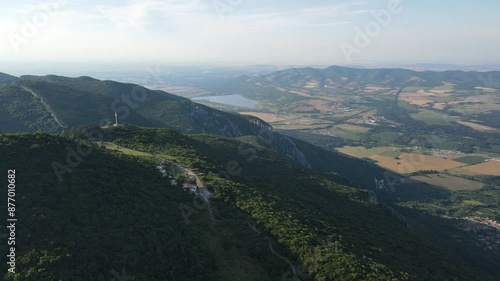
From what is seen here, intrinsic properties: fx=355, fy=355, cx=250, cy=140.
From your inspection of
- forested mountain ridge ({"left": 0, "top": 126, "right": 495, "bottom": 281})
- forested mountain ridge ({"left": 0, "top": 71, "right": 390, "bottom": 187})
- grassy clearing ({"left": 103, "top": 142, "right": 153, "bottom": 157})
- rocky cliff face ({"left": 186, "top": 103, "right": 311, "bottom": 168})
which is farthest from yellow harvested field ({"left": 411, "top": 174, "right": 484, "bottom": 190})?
grassy clearing ({"left": 103, "top": 142, "right": 153, "bottom": 157})

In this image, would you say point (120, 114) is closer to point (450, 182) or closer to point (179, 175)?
point (179, 175)

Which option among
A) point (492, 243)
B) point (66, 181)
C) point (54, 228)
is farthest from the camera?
point (492, 243)

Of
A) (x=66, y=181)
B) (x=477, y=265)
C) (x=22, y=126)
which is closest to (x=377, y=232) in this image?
(x=477, y=265)

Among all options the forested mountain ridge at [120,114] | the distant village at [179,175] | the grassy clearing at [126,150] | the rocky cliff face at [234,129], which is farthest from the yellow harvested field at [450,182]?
the grassy clearing at [126,150]

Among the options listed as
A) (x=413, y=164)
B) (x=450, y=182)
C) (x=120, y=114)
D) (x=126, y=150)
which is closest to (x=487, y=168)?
(x=413, y=164)

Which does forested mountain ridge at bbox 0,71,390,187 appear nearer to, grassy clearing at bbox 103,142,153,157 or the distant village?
grassy clearing at bbox 103,142,153,157

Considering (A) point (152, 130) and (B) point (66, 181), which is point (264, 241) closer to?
(B) point (66, 181)
